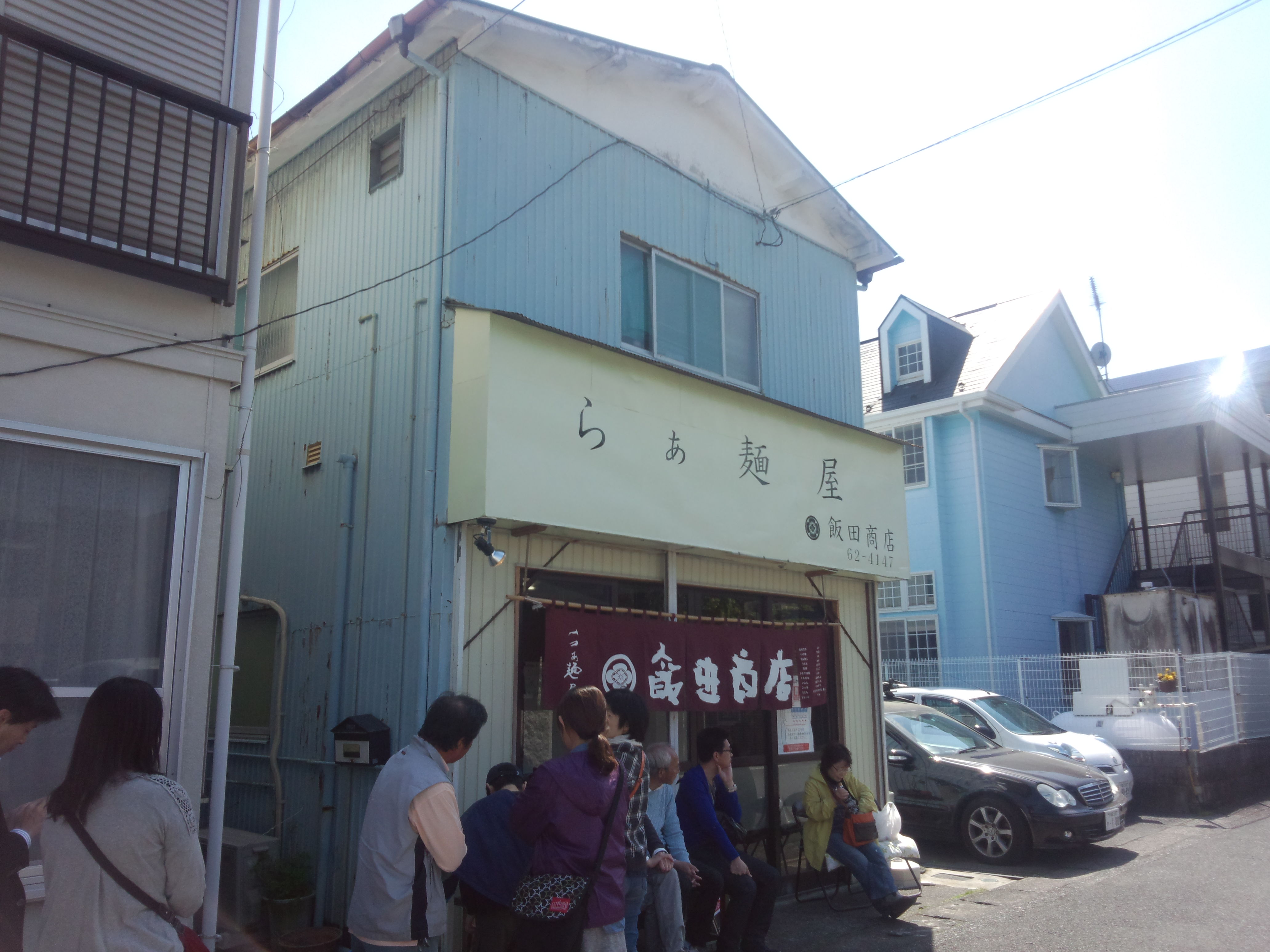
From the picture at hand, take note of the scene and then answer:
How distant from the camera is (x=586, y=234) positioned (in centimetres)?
884

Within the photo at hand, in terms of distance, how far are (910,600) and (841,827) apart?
37.3 ft

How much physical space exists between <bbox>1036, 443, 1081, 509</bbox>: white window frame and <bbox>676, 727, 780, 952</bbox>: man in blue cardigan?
1528 cm

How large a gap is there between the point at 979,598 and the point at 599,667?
1281 cm

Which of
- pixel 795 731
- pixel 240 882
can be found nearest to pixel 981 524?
pixel 795 731

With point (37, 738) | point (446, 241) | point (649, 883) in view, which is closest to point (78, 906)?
point (37, 738)

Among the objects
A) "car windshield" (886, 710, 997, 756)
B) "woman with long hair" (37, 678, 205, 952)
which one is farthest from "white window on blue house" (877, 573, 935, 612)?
"woman with long hair" (37, 678, 205, 952)

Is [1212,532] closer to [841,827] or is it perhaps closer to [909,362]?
[909,362]

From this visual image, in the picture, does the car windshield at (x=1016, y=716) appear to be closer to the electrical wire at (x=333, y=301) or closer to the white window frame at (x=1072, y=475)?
the white window frame at (x=1072, y=475)

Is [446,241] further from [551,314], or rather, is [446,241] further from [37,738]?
[37,738]

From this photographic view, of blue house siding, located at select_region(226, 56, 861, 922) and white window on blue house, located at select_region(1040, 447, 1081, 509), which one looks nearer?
blue house siding, located at select_region(226, 56, 861, 922)

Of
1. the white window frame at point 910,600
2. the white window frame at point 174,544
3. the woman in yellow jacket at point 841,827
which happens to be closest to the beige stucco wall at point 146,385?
the white window frame at point 174,544

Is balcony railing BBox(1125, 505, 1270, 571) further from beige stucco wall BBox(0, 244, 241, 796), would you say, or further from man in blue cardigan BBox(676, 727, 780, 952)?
beige stucco wall BBox(0, 244, 241, 796)

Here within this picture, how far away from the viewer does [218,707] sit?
561 cm

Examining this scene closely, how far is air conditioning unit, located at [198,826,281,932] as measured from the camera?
6.98 meters
